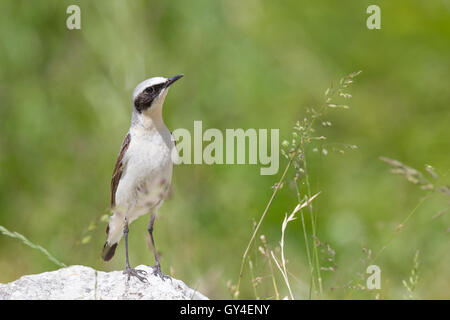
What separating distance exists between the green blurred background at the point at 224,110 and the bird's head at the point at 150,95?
8.16 ft

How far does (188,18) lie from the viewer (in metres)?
7.73

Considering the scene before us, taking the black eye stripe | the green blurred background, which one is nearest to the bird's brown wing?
the black eye stripe

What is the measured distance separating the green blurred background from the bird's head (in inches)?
97.9

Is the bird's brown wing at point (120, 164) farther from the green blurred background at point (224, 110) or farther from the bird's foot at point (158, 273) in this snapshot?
the green blurred background at point (224, 110)

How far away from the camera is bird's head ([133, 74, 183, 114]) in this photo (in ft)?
14.4

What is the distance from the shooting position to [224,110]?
7664 mm

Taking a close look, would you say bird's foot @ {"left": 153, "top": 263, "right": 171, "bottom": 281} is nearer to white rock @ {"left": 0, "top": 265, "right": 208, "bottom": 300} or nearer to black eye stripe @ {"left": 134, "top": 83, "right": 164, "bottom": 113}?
white rock @ {"left": 0, "top": 265, "right": 208, "bottom": 300}

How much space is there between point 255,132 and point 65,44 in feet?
7.74

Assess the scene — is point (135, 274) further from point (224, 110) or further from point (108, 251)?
point (224, 110)

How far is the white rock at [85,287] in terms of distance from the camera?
12.4 ft

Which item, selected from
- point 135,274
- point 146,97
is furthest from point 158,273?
point 146,97

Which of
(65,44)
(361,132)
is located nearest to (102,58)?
(65,44)

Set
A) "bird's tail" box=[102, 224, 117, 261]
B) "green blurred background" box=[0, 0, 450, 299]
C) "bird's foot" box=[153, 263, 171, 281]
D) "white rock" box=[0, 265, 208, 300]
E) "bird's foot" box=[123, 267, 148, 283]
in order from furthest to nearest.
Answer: "green blurred background" box=[0, 0, 450, 299] → "bird's tail" box=[102, 224, 117, 261] → "bird's foot" box=[153, 263, 171, 281] → "bird's foot" box=[123, 267, 148, 283] → "white rock" box=[0, 265, 208, 300]


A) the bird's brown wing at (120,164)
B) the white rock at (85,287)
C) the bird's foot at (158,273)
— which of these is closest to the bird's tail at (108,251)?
the bird's brown wing at (120,164)
